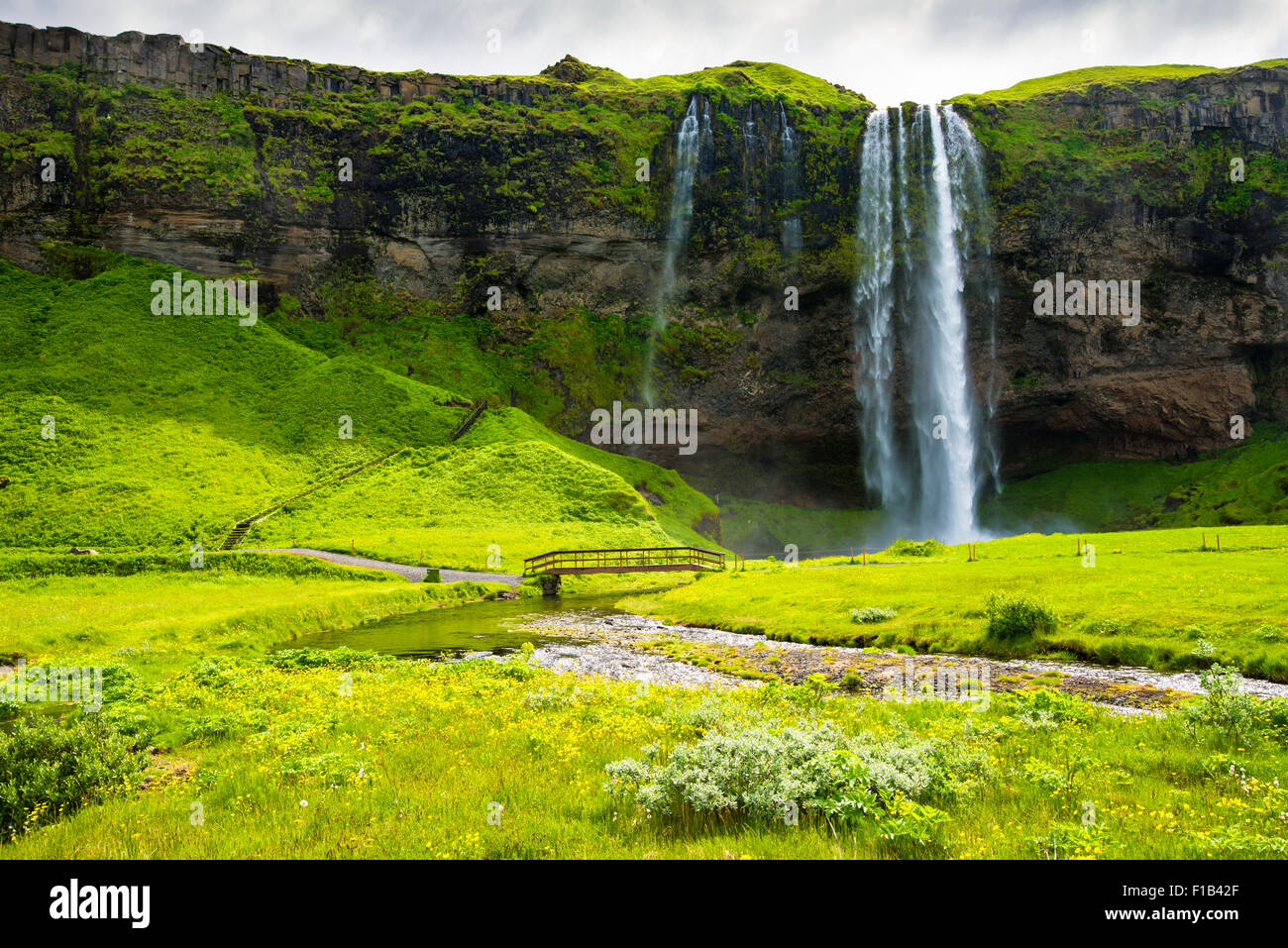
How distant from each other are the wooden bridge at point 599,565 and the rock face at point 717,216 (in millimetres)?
43957

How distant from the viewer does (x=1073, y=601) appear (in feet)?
83.6

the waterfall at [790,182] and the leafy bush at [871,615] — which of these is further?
the waterfall at [790,182]

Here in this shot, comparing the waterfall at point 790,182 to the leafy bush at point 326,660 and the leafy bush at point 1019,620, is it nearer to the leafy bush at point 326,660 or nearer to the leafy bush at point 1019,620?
the leafy bush at point 1019,620

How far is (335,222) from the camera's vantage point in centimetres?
9662

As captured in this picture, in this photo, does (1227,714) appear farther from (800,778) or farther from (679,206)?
(679,206)

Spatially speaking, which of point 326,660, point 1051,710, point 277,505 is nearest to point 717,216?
point 277,505

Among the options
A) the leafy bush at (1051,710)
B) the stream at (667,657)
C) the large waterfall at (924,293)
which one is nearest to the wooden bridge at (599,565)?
the stream at (667,657)

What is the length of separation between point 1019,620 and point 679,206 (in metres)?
86.6

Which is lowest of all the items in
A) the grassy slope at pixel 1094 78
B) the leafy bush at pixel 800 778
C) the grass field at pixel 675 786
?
the grass field at pixel 675 786

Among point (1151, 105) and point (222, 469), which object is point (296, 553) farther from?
point (1151, 105)

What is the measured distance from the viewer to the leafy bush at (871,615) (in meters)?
27.8

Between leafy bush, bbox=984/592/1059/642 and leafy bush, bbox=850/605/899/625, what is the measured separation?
490 centimetres
